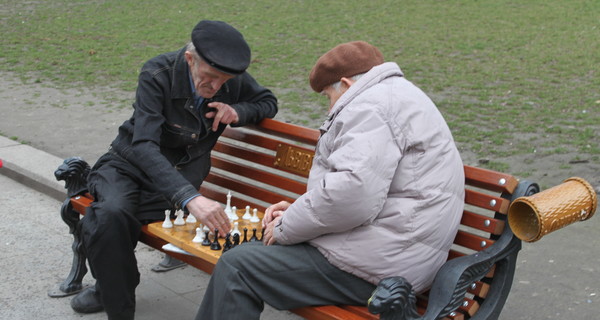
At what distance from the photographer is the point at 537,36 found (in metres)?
13.3

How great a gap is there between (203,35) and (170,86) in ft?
1.21

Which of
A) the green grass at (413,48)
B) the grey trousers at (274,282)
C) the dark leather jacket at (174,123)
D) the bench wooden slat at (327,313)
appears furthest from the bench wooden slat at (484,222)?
the green grass at (413,48)

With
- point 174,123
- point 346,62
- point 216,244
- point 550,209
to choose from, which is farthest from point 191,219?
point 550,209

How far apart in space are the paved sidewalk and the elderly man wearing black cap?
0.36 m

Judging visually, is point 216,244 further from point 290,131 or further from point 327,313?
point 290,131

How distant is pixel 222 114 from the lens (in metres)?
4.04

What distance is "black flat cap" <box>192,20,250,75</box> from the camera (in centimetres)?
370

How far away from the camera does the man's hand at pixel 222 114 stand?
13.2 feet

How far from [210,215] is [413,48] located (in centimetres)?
973

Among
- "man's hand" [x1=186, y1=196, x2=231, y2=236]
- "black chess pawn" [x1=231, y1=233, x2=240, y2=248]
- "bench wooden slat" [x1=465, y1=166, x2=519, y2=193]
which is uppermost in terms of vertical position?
"bench wooden slat" [x1=465, y1=166, x2=519, y2=193]

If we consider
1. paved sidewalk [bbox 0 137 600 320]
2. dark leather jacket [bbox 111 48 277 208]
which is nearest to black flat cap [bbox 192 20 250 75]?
dark leather jacket [bbox 111 48 277 208]

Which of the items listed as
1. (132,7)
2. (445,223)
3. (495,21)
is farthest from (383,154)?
(132,7)

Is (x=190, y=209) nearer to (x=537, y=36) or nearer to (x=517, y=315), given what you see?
(x=517, y=315)

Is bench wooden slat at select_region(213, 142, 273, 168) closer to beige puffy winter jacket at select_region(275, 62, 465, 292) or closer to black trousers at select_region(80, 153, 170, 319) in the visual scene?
black trousers at select_region(80, 153, 170, 319)
